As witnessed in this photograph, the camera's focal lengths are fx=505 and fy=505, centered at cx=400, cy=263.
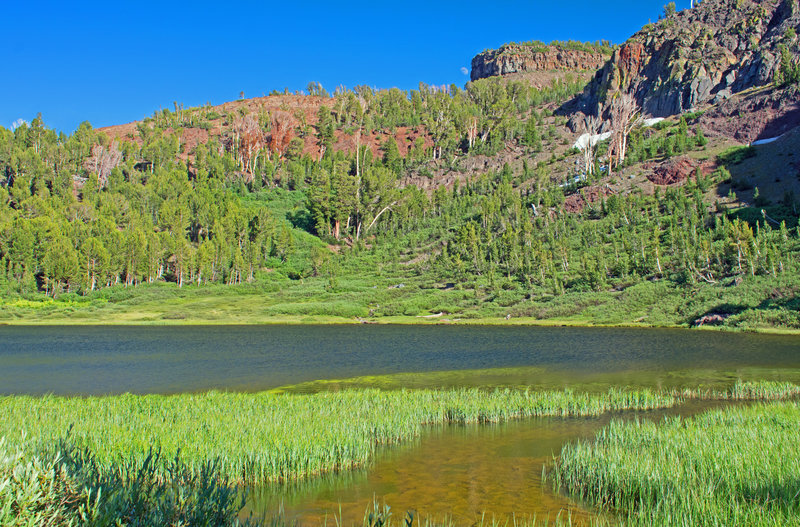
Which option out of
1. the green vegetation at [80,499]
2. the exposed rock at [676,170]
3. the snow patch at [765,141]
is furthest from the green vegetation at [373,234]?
the green vegetation at [80,499]

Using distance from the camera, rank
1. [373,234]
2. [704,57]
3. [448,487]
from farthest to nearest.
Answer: [704,57] → [373,234] → [448,487]

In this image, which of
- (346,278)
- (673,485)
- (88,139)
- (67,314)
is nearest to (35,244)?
(67,314)

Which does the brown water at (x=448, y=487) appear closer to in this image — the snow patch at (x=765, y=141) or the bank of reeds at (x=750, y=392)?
the bank of reeds at (x=750, y=392)

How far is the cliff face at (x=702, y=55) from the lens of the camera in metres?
120

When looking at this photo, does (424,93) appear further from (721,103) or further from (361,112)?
(721,103)

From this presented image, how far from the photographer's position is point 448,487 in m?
11.4

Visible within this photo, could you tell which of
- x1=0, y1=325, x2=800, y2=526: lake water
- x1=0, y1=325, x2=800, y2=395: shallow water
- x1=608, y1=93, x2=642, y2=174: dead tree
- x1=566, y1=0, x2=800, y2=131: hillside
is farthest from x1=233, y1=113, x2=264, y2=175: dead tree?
x1=566, y1=0, x2=800, y2=131: hillside

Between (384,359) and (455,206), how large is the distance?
3288 inches

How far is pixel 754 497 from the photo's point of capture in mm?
8734

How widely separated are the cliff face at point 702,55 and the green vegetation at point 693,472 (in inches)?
5308

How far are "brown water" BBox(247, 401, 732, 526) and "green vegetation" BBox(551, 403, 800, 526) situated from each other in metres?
0.79

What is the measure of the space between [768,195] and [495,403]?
8546 centimetres

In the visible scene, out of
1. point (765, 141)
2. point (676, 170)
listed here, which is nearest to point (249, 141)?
point (676, 170)

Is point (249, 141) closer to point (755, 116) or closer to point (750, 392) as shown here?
point (755, 116)
